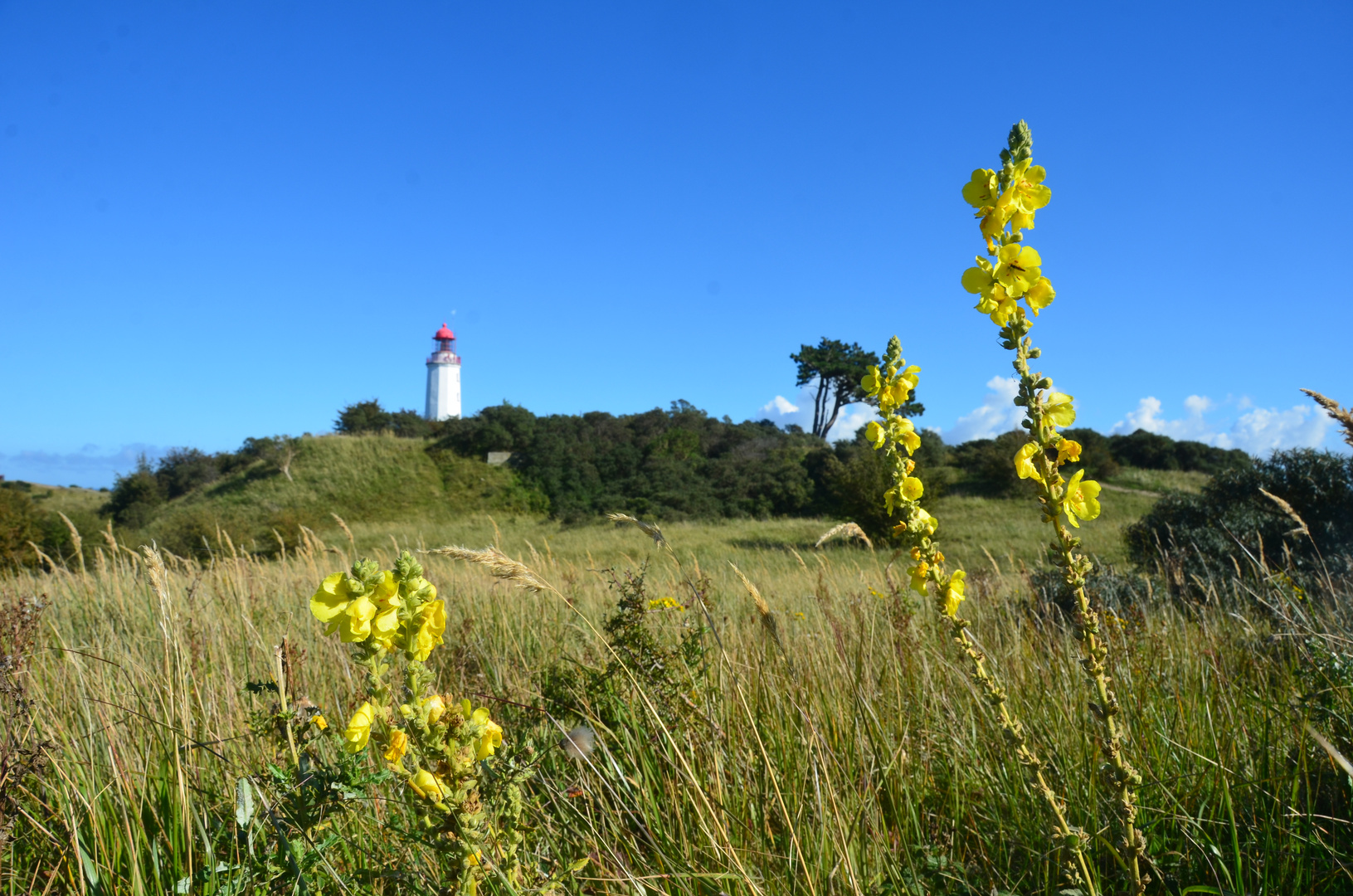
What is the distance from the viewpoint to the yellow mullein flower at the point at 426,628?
122cm

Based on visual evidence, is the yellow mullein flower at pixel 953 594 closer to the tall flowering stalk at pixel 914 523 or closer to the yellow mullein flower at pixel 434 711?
the tall flowering stalk at pixel 914 523

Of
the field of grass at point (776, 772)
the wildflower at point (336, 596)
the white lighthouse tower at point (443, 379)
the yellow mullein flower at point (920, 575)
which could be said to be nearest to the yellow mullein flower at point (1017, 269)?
the yellow mullein flower at point (920, 575)

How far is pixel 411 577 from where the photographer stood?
3.91 feet

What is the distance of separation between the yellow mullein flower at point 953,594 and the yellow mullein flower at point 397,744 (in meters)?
1.14

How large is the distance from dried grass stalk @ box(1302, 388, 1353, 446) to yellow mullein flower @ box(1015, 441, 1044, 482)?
3.04 feet

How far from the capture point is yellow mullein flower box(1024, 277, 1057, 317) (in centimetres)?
146

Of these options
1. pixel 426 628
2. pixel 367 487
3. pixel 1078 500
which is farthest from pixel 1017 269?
pixel 367 487

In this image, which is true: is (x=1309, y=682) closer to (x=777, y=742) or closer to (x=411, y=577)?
(x=777, y=742)

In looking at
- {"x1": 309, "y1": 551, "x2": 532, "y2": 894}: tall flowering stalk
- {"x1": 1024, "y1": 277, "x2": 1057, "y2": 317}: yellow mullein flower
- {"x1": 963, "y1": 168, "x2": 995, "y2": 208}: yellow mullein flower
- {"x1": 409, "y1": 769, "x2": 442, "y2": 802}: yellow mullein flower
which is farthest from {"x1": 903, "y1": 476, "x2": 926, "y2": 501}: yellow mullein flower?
{"x1": 409, "y1": 769, "x2": 442, "y2": 802}: yellow mullein flower

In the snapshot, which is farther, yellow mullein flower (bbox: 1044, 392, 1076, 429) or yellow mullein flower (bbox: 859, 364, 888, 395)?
yellow mullein flower (bbox: 859, 364, 888, 395)

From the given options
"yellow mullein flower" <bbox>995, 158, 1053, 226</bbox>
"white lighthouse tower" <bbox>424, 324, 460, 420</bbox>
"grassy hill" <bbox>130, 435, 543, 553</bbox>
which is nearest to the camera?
"yellow mullein flower" <bbox>995, 158, 1053, 226</bbox>

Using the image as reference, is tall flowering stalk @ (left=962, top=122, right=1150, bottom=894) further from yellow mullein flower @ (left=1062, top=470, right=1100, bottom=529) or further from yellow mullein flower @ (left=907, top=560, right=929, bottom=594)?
yellow mullein flower @ (left=907, top=560, right=929, bottom=594)

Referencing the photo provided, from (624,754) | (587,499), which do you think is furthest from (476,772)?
(587,499)

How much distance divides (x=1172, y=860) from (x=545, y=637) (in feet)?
11.0
